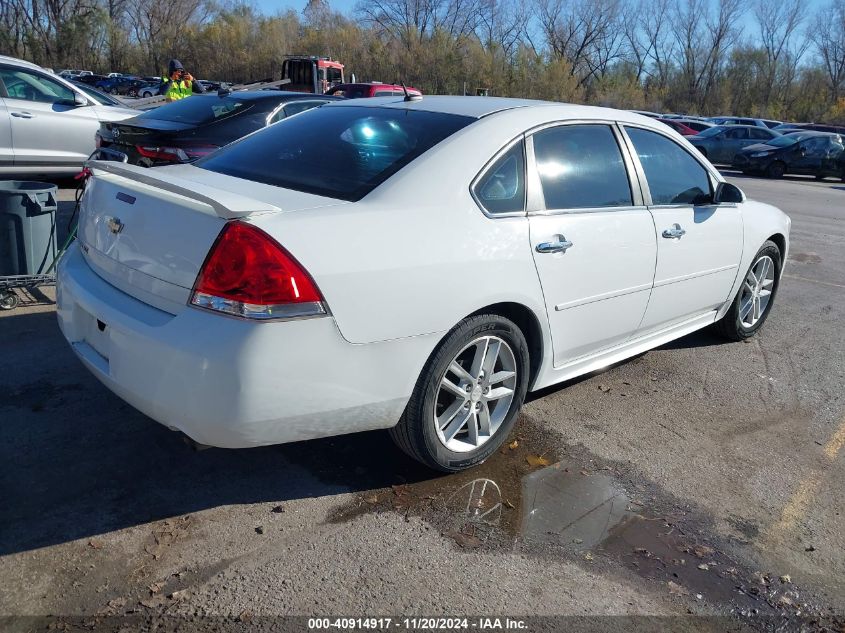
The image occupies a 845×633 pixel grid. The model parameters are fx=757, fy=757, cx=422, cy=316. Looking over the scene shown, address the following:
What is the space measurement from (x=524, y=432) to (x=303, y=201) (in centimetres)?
177

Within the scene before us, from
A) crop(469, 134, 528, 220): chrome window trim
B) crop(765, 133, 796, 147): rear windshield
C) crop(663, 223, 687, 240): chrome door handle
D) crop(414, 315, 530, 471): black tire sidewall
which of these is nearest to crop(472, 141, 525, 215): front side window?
crop(469, 134, 528, 220): chrome window trim

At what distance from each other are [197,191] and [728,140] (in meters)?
26.7

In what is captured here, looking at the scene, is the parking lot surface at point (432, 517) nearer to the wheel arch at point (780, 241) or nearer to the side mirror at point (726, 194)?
the side mirror at point (726, 194)

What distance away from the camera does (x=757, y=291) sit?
18.8 feet

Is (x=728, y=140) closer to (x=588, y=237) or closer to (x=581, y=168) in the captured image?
(x=581, y=168)

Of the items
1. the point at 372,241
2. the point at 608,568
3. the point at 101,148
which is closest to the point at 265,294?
the point at 372,241

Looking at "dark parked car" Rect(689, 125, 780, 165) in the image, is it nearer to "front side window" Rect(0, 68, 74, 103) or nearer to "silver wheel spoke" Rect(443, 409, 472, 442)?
"front side window" Rect(0, 68, 74, 103)

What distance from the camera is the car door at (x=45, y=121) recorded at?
9438 mm

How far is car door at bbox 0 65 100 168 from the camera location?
9.44 metres

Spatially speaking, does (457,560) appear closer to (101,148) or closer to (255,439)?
(255,439)

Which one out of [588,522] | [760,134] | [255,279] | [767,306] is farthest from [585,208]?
[760,134]

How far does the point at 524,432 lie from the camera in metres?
4.02

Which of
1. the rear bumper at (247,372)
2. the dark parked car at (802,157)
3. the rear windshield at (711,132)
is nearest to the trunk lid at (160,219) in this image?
the rear bumper at (247,372)

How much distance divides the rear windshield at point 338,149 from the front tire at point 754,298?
2937mm
